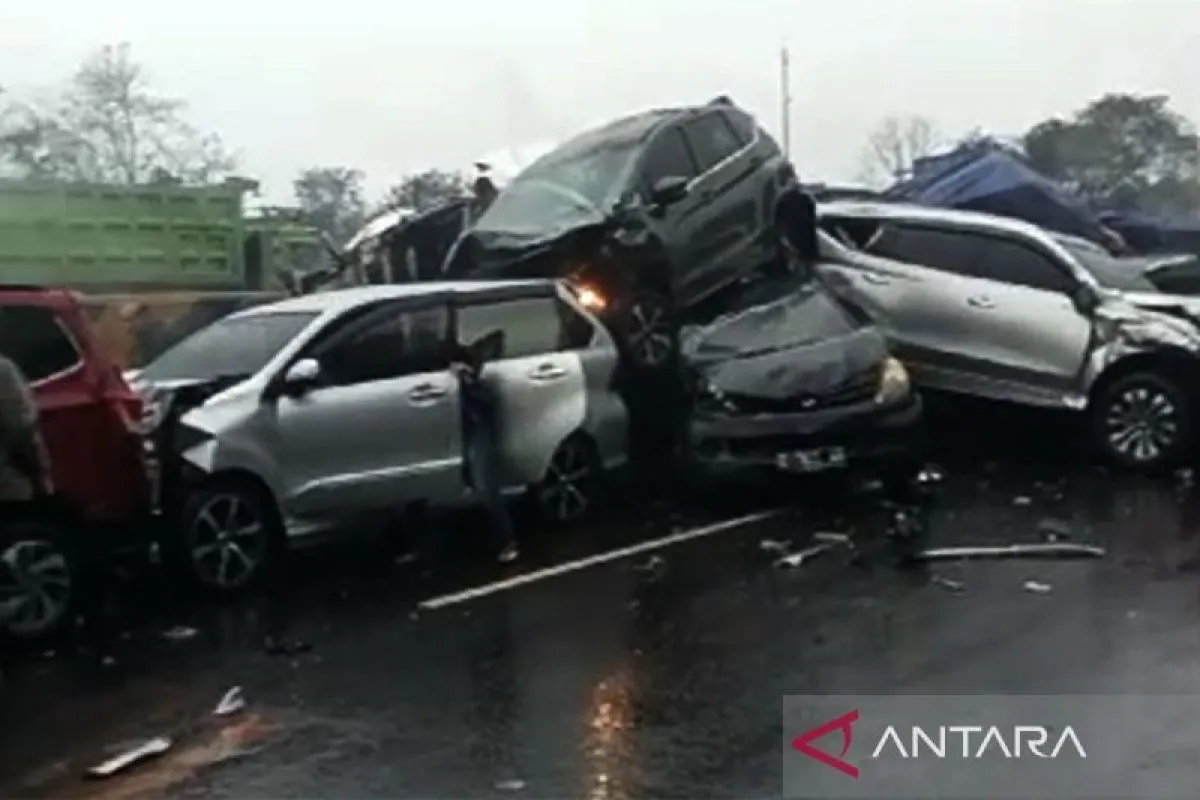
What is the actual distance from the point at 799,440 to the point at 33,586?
545cm

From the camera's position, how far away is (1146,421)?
1394 centimetres

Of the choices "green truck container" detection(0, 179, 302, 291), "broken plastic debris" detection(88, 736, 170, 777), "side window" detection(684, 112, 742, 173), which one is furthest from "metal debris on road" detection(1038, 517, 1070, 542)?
"green truck container" detection(0, 179, 302, 291)

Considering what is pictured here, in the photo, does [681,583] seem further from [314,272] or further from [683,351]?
[314,272]

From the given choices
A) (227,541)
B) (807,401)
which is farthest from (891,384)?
(227,541)

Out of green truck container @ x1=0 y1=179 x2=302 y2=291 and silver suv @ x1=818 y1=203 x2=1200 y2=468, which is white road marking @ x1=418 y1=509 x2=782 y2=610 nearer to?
silver suv @ x1=818 y1=203 x2=1200 y2=468

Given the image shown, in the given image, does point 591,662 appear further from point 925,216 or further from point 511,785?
point 925,216

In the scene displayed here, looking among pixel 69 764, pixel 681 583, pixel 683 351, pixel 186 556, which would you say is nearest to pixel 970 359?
pixel 683 351

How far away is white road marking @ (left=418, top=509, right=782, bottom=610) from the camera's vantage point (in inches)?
399

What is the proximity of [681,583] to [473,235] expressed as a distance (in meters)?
5.28

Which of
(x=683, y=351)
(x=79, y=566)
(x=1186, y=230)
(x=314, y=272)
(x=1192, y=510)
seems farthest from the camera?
(x=1186, y=230)

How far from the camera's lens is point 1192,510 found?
12.3 meters

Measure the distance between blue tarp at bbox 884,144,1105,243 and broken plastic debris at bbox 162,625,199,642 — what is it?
12.3 meters

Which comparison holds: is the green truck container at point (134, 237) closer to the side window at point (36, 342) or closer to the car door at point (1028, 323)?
the side window at point (36, 342)

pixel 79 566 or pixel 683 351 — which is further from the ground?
pixel 683 351
